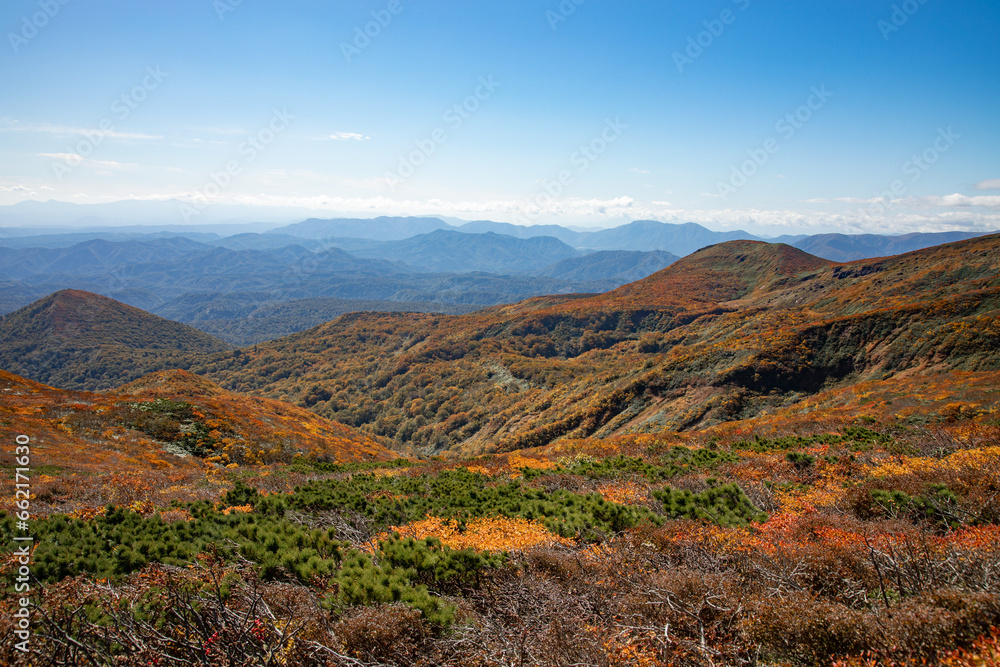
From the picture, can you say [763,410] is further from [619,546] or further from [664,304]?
[664,304]

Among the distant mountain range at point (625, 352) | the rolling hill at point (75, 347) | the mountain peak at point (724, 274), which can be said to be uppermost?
the mountain peak at point (724, 274)

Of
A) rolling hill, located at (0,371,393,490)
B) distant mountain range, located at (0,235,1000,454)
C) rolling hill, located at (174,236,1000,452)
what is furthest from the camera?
rolling hill, located at (174,236,1000,452)

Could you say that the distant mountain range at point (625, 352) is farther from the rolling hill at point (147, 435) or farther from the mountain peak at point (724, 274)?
the rolling hill at point (147, 435)

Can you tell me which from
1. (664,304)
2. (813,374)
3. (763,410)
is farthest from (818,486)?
(664,304)

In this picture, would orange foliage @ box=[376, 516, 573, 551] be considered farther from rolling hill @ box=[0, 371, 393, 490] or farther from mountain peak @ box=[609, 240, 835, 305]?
mountain peak @ box=[609, 240, 835, 305]

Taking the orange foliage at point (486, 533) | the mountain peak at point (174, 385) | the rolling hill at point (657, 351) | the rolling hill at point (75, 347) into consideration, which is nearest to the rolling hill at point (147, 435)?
the mountain peak at point (174, 385)

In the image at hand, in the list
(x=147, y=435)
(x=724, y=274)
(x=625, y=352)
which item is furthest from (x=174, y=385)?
(x=724, y=274)

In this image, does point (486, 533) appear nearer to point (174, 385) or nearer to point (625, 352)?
point (174, 385)

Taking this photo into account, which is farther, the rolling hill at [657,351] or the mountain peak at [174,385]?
the mountain peak at [174,385]

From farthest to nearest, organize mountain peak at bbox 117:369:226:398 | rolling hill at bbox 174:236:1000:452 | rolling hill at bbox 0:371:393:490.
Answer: mountain peak at bbox 117:369:226:398 → rolling hill at bbox 174:236:1000:452 → rolling hill at bbox 0:371:393:490

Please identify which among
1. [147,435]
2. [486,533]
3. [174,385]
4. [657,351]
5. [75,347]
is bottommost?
[75,347]

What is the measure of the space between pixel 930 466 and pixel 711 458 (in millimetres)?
5744

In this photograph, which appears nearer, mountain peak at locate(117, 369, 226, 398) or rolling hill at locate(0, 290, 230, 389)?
mountain peak at locate(117, 369, 226, 398)

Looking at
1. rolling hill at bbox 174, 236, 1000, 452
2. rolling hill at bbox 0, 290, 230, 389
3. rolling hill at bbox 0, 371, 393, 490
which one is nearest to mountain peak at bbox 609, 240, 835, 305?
rolling hill at bbox 174, 236, 1000, 452
